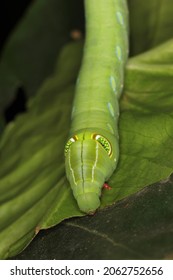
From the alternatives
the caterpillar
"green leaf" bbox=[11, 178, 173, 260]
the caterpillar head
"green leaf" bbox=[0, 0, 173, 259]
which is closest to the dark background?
"green leaf" bbox=[0, 0, 173, 259]

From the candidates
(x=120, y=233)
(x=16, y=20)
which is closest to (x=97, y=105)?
(x=120, y=233)

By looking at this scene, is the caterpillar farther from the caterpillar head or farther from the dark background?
the dark background

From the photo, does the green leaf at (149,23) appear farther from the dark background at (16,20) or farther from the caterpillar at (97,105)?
the dark background at (16,20)

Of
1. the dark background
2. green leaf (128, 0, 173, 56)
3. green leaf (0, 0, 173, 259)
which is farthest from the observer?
the dark background

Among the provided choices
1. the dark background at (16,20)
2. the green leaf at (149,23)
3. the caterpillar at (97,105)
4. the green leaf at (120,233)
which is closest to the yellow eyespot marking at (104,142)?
the caterpillar at (97,105)
